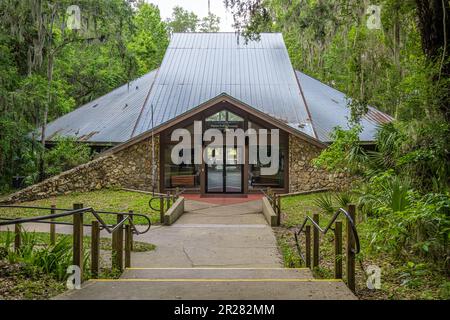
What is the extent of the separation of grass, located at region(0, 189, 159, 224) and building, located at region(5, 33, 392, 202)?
35.6 inches

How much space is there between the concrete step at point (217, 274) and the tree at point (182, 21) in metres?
47.5

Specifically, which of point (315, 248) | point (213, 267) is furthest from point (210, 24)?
point (315, 248)

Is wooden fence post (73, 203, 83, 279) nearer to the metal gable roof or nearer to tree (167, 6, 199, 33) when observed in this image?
the metal gable roof

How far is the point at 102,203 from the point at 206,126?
556cm

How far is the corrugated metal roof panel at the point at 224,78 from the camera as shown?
60.2 ft

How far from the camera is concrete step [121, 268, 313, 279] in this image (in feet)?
17.4

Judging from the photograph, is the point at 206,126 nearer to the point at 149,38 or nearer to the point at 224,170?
the point at 224,170

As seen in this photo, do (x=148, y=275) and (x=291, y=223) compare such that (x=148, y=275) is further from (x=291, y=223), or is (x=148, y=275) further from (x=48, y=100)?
(x=48, y=100)

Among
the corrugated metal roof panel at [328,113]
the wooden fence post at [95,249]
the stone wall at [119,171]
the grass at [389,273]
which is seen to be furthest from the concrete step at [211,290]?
the corrugated metal roof panel at [328,113]

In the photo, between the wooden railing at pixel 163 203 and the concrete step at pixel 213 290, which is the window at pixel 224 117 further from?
the concrete step at pixel 213 290

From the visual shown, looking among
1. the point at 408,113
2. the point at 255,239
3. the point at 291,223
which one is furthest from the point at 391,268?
the point at 291,223

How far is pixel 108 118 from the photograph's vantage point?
19.6 m

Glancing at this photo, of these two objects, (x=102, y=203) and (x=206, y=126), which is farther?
(x=206, y=126)

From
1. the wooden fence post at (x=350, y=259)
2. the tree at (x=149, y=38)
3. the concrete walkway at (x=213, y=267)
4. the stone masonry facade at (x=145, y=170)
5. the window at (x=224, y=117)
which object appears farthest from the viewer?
the tree at (x=149, y=38)
